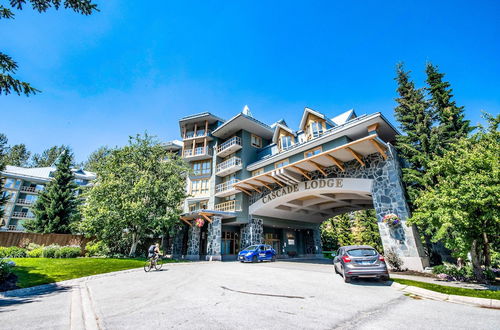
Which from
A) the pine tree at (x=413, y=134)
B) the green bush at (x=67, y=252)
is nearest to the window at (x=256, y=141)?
the pine tree at (x=413, y=134)

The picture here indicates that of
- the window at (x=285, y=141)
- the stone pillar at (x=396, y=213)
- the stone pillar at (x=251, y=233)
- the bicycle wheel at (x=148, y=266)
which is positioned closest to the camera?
the stone pillar at (x=396, y=213)

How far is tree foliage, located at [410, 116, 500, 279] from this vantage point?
8859 millimetres

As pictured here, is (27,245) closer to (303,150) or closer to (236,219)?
(236,219)

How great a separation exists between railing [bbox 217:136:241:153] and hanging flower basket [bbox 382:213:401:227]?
58.5 ft

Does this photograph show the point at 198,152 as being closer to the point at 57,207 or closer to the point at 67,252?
the point at 67,252

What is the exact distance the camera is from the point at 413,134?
52.5 ft

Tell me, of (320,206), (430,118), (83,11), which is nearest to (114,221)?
(83,11)

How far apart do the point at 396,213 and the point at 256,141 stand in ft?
62.2

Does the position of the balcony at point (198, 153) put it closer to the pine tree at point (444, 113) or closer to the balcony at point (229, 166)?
the balcony at point (229, 166)

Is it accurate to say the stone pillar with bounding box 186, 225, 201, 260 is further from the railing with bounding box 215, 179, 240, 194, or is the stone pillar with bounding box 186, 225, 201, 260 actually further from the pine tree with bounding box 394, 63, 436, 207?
the pine tree with bounding box 394, 63, 436, 207

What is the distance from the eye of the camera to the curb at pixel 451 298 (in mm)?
6087

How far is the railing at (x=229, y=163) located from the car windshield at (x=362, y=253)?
18.6 metres

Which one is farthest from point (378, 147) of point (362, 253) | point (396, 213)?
point (362, 253)

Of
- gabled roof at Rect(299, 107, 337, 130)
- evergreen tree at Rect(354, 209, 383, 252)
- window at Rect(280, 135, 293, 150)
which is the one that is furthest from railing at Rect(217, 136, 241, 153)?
evergreen tree at Rect(354, 209, 383, 252)
